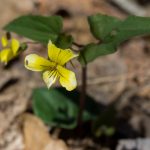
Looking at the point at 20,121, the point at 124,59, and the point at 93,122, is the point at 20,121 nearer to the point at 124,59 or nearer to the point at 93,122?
the point at 93,122

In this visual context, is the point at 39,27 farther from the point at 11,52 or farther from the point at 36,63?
the point at 36,63

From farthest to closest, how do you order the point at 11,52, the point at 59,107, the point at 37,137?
1. the point at 59,107
2. the point at 37,137
3. the point at 11,52

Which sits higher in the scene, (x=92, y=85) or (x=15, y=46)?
(x=15, y=46)

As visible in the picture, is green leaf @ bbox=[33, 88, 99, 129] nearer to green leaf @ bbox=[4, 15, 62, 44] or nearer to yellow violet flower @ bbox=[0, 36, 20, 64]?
yellow violet flower @ bbox=[0, 36, 20, 64]

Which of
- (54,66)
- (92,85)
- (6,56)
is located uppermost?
A: (54,66)

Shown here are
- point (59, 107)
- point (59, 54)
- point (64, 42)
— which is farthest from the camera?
point (59, 107)

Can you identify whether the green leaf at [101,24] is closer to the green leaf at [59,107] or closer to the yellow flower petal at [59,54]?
the yellow flower petal at [59,54]

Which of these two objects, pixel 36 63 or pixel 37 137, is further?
pixel 37 137

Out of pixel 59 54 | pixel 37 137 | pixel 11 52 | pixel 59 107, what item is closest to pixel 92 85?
pixel 59 107

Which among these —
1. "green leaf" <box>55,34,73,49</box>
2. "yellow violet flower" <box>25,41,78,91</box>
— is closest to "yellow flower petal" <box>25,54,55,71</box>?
"yellow violet flower" <box>25,41,78,91</box>
